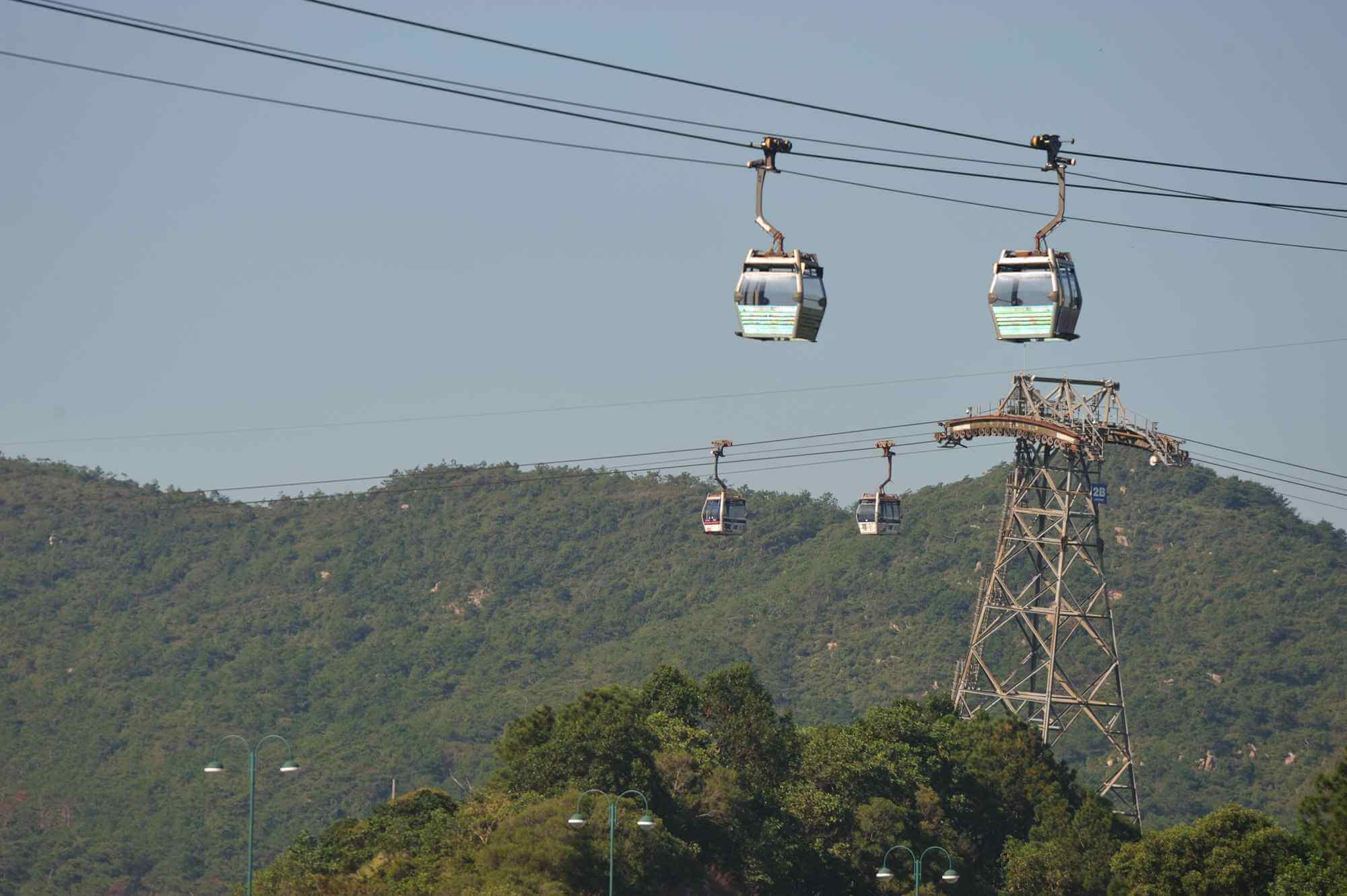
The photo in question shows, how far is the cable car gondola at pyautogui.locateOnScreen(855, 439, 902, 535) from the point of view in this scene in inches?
2633

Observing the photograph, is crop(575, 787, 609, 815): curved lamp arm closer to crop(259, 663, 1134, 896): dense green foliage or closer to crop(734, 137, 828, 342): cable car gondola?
crop(259, 663, 1134, 896): dense green foliage

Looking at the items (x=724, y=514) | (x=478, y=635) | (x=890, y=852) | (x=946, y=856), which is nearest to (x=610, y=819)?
(x=724, y=514)

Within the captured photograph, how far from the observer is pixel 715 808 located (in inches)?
2539

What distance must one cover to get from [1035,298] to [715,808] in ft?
111

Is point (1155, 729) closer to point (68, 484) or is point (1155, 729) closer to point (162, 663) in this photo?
point (162, 663)

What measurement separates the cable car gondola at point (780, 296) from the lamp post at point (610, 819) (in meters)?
18.6

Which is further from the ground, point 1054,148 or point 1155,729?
point 1054,148

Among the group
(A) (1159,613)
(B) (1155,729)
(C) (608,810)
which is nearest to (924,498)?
(A) (1159,613)

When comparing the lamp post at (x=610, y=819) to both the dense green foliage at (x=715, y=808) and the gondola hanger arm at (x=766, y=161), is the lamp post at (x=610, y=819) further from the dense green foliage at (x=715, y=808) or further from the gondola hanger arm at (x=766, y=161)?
the gondola hanger arm at (x=766, y=161)

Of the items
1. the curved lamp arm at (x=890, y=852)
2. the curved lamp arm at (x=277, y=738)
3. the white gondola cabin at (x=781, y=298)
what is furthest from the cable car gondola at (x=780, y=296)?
the curved lamp arm at (x=890, y=852)

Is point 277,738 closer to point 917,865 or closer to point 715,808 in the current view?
point 715,808

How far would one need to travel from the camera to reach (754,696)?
72625 mm

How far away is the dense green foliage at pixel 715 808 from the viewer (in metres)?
56.3

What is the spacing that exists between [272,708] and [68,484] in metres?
51.9
